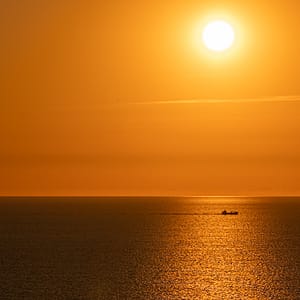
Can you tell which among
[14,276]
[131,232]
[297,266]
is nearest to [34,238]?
[131,232]

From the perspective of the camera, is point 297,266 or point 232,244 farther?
point 232,244

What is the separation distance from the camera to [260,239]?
159500 mm

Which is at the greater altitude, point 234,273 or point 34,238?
point 34,238

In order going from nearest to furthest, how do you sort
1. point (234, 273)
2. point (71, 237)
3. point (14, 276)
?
point (14, 276) < point (234, 273) < point (71, 237)

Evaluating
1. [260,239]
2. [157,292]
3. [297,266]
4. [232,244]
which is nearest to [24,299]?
[157,292]

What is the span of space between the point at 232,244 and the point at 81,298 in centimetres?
7835

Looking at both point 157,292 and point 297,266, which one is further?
point 297,266

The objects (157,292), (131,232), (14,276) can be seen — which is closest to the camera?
(157,292)

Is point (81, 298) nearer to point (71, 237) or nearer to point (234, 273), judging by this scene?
point (234, 273)

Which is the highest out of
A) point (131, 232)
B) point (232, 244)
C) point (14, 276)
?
point (131, 232)

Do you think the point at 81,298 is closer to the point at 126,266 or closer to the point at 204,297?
the point at 204,297

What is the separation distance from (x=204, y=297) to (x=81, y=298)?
15433 millimetres

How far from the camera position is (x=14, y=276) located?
90.1 metres

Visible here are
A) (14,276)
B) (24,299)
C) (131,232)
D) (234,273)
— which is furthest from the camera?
(131,232)
